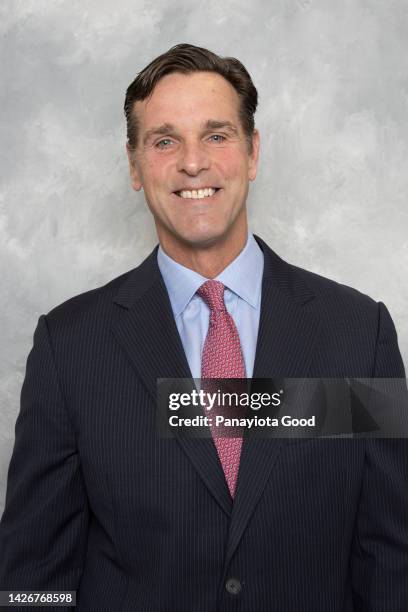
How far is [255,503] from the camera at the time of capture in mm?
2254

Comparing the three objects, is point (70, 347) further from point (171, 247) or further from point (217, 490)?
point (217, 490)

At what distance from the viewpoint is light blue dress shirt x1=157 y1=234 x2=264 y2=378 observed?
97.2 inches

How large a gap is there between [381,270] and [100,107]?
1.12m

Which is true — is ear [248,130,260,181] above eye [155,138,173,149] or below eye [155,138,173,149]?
above

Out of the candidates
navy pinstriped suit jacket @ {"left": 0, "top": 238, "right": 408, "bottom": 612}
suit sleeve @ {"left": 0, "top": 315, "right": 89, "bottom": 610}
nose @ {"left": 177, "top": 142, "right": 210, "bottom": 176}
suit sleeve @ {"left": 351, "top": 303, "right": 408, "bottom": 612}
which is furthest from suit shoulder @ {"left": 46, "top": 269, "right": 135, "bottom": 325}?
suit sleeve @ {"left": 351, "top": 303, "right": 408, "bottom": 612}

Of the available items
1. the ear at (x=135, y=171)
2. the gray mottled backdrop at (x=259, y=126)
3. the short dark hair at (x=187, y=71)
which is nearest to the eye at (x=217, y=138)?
the short dark hair at (x=187, y=71)

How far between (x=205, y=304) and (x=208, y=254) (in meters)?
0.15

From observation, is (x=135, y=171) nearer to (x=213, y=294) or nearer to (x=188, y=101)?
(x=188, y=101)

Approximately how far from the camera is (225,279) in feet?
8.26

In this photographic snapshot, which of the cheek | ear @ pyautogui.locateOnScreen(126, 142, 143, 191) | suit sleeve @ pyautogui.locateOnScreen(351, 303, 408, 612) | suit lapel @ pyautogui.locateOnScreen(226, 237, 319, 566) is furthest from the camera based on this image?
ear @ pyautogui.locateOnScreen(126, 142, 143, 191)

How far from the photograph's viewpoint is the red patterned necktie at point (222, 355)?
2320 millimetres

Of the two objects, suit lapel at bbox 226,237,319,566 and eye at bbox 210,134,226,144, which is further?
eye at bbox 210,134,226,144

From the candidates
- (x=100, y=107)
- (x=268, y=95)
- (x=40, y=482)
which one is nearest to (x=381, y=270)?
(x=268, y=95)

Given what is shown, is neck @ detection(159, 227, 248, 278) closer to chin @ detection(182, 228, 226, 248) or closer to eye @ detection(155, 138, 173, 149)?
chin @ detection(182, 228, 226, 248)
